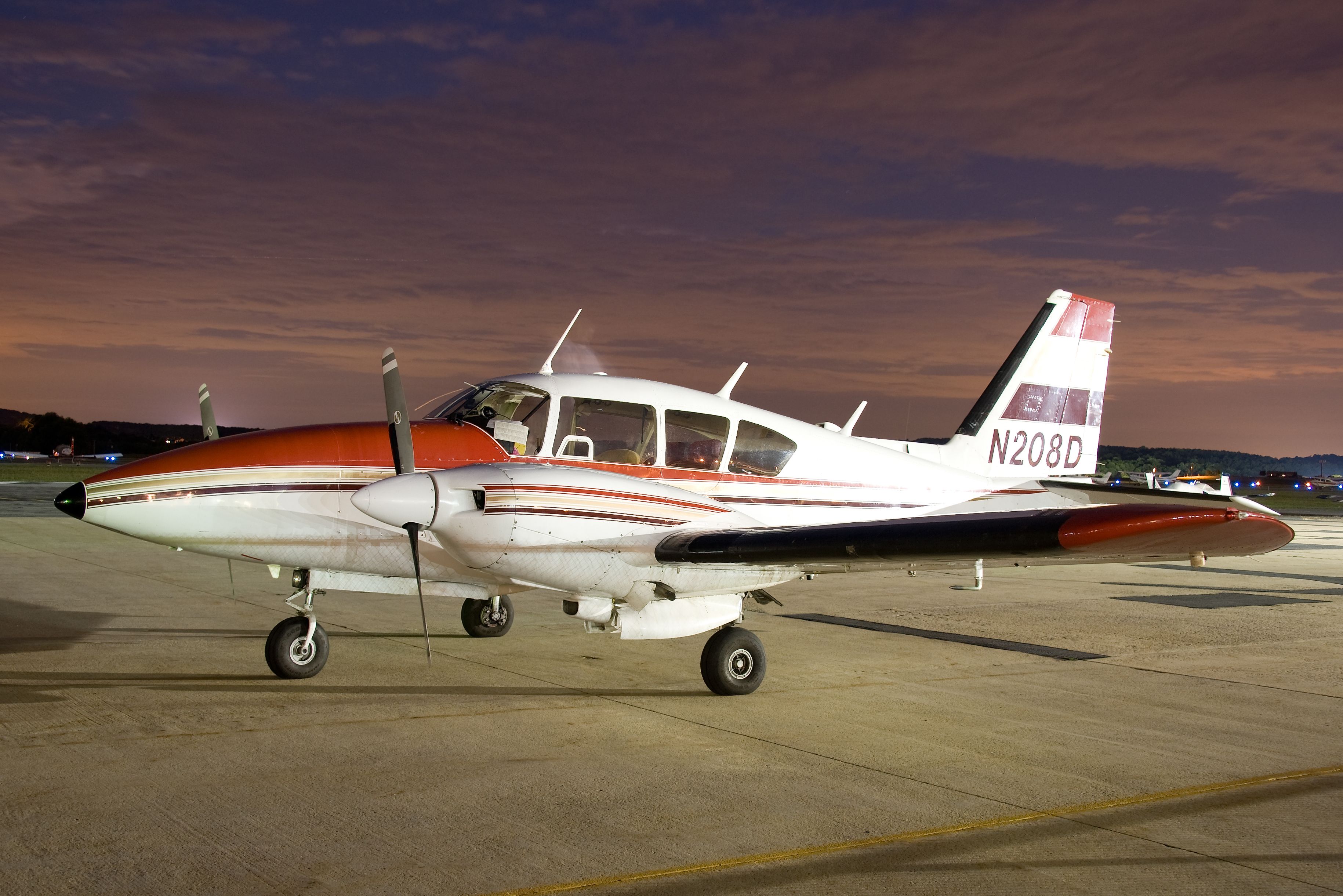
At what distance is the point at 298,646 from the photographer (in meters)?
9.04

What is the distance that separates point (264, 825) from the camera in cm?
525

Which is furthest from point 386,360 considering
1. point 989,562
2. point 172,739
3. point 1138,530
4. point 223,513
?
point 1138,530

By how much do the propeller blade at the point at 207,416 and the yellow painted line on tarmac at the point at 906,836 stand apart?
22.2 feet

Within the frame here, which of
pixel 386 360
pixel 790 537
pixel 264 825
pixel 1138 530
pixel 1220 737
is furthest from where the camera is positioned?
pixel 386 360

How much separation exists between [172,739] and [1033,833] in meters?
5.22

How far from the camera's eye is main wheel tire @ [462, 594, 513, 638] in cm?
1152

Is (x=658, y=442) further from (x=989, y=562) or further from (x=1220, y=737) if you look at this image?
(x=1220, y=737)

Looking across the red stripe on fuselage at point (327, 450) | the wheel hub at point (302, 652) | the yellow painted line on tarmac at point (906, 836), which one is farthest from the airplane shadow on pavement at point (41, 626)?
the yellow painted line on tarmac at point (906, 836)

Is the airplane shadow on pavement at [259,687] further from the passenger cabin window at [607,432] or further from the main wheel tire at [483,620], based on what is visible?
the main wheel tire at [483,620]

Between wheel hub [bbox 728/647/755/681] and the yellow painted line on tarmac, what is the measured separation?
3.38 meters

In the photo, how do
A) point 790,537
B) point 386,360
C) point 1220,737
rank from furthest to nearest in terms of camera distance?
point 386,360, point 790,537, point 1220,737

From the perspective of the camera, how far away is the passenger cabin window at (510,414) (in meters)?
9.00

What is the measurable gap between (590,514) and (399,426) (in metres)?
1.68

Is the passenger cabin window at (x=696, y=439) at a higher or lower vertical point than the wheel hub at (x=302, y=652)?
higher
